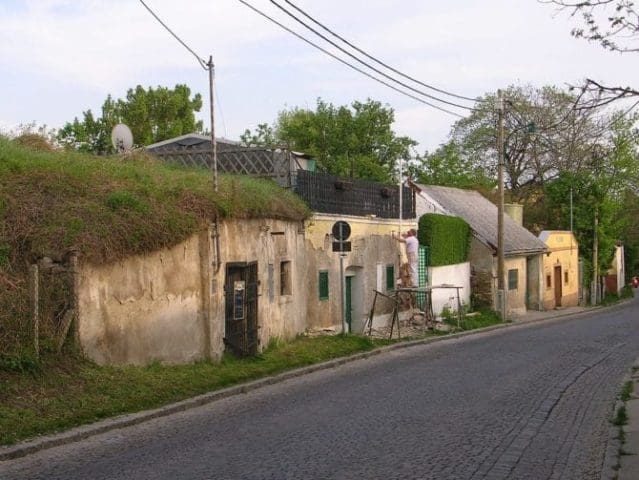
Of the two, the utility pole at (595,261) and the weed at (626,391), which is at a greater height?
the utility pole at (595,261)

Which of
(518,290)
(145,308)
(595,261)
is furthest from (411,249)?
(595,261)

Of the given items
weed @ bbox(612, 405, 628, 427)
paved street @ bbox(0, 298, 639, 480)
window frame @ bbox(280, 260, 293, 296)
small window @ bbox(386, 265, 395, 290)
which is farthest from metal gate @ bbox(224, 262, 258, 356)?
small window @ bbox(386, 265, 395, 290)

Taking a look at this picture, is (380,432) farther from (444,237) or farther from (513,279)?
(513,279)

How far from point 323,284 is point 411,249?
5417mm

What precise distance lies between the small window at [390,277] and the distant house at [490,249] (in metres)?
6.79

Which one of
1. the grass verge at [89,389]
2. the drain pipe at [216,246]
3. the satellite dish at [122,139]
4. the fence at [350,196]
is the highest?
the satellite dish at [122,139]

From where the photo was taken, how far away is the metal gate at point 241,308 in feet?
53.3

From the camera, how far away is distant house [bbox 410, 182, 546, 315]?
36.1m

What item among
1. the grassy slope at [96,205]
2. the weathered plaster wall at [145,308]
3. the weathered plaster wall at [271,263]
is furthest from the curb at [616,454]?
the weathered plaster wall at [271,263]

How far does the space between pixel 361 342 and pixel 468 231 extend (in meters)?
16.3

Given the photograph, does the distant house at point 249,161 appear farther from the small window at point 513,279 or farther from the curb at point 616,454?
the small window at point 513,279

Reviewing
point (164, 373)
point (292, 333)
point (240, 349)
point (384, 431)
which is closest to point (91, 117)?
point (292, 333)

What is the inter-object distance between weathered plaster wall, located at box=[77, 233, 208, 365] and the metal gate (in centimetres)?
109

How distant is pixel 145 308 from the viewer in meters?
13.6
